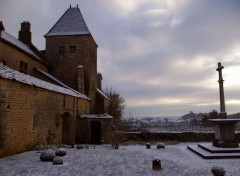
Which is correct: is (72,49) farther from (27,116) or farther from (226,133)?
(226,133)

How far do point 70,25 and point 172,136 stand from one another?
19978mm

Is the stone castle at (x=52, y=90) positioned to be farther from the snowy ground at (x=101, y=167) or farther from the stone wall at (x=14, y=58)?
the snowy ground at (x=101, y=167)

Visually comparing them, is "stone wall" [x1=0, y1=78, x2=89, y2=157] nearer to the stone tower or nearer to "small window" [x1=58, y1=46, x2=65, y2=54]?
the stone tower

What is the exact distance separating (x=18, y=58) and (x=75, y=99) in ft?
22.6

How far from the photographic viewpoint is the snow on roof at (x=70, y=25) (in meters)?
35.7

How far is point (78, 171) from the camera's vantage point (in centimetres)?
1034

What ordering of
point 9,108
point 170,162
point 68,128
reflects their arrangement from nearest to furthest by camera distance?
1. point 170,162
2. point 9,108
3. point 68,128

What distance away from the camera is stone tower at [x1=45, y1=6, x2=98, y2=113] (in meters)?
34.8

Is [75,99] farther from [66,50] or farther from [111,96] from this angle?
[111,96]

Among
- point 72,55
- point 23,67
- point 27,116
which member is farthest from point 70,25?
point 27,116

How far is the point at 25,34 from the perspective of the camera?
3553 centimetres

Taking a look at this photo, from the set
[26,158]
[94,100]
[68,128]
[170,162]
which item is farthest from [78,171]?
[94,100]

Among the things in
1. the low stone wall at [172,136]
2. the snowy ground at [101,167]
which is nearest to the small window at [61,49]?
the low stone wall at [172,136]

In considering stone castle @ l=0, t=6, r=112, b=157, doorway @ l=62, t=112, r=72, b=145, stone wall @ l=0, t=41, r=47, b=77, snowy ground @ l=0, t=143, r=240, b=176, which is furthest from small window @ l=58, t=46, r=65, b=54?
snowy ground @ l=0, t=143, r=240, b=176
